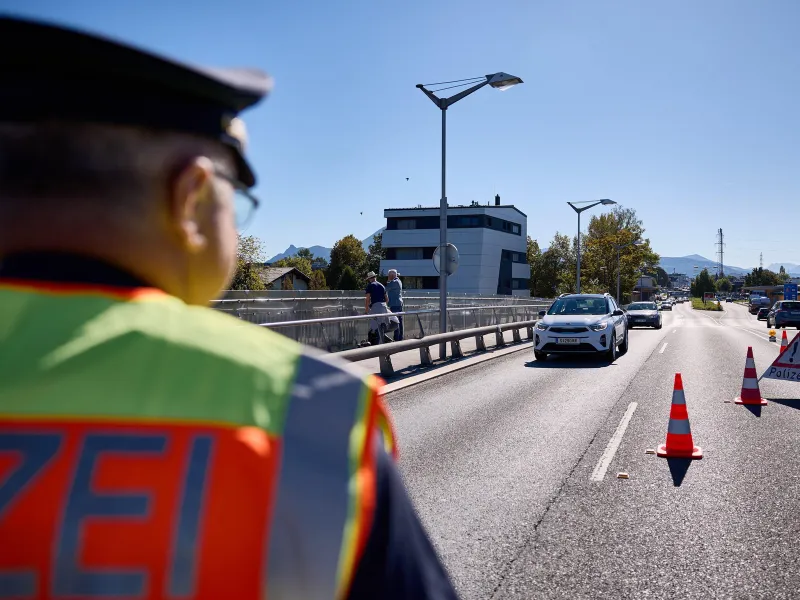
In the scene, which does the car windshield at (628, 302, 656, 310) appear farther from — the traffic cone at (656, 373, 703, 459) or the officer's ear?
the officer's ear

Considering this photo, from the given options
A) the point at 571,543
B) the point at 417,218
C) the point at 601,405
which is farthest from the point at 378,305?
the point at 417,218

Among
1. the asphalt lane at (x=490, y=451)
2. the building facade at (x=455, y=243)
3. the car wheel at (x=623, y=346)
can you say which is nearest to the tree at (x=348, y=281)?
the building facade at (x=455, y=243)

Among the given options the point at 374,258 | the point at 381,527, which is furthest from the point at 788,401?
the point at 374,258

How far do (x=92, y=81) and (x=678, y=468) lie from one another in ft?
22.0

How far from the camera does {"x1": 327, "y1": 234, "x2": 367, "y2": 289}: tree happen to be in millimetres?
108000

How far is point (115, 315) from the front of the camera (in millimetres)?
941

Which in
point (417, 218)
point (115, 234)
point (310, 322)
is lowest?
point (310, 322)

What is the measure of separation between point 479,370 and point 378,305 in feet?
9.64

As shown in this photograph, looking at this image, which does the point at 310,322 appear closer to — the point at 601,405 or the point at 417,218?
the point at 601,405

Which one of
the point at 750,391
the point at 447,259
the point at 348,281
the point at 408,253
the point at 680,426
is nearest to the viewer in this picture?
the point at 680,426

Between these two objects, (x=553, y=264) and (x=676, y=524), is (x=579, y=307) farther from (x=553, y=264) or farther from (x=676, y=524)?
(x=553, y=264)

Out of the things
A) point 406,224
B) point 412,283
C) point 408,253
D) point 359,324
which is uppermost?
point 406,224

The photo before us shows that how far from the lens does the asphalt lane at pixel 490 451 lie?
4637mm

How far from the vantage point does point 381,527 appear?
993 mm
